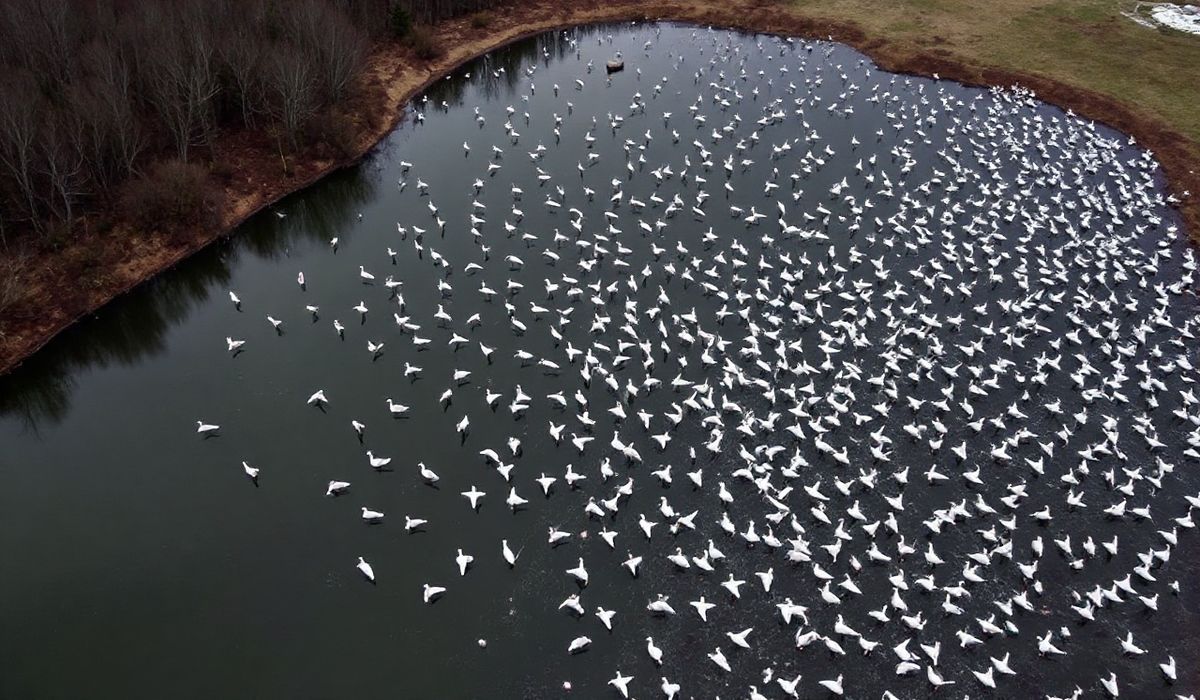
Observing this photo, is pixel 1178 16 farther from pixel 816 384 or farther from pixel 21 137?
pixel 21 137

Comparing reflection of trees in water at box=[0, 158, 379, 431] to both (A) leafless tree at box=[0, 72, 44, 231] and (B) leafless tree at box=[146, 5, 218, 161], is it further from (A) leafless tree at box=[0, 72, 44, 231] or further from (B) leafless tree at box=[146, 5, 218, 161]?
(A) leafless tree at box=[0, 72, 44, 231]

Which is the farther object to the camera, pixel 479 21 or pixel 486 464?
pixel 479 21

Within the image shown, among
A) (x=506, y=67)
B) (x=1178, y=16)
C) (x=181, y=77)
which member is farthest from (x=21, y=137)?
(x=1178, y=16)

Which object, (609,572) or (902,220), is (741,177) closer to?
(902,220)

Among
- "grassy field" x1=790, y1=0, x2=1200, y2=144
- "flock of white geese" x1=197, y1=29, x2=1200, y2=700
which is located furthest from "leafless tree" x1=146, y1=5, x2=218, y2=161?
"grassy field" x1=790, y1=0, x2=1200, y2=144

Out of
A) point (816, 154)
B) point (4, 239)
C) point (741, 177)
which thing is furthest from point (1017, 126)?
point (4, 239)

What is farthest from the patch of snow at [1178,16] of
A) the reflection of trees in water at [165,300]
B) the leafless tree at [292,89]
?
the leafless tree at [292,89]
